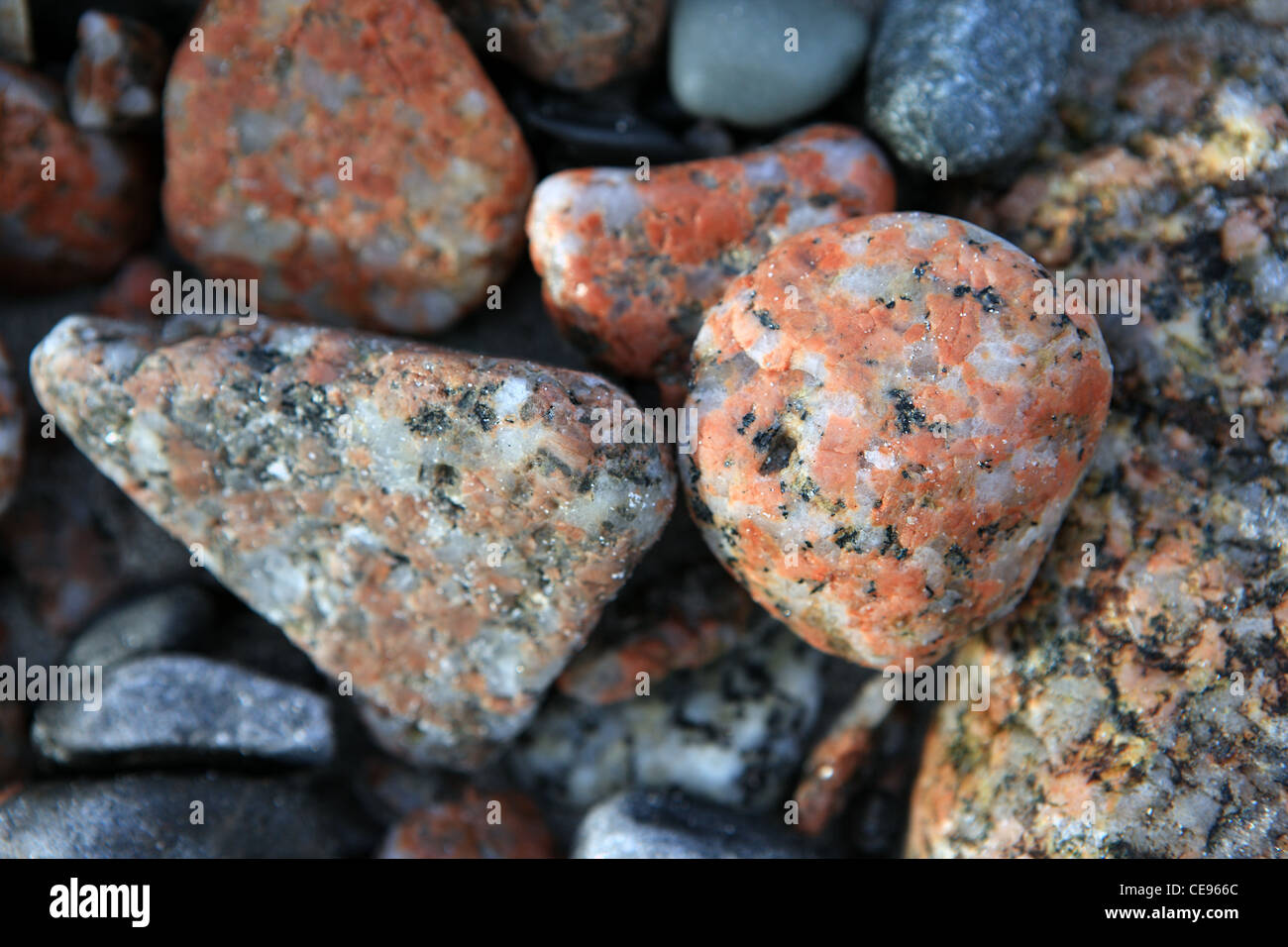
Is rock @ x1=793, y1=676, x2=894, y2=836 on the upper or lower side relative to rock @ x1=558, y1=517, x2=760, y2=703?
lower

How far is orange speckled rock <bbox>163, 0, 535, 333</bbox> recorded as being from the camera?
2.81m

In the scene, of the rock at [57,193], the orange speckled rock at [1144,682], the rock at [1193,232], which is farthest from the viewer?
the rock at [57,193]

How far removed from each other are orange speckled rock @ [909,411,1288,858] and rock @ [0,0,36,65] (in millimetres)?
3683

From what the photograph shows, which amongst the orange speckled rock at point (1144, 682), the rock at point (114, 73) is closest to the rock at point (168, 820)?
the orange speckled rock at point (1144, 682)

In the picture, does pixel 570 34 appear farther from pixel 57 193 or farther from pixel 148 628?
pixel 148 628

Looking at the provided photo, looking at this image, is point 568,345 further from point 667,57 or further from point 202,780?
point 202,780

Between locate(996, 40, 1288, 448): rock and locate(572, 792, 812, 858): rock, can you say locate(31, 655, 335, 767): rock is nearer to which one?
locate(572, 792, 812, 858): rock

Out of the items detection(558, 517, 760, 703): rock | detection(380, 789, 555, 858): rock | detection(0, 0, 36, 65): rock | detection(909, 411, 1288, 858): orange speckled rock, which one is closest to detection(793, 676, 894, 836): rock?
detection(909, 411, 1288, 858): orange speckled rock

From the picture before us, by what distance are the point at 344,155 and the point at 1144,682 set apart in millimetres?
2855

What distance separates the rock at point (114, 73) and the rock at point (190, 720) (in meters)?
1.81

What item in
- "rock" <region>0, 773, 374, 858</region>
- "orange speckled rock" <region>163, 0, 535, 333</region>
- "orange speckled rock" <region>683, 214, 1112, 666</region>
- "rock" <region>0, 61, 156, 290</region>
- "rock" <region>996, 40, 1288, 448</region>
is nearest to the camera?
"orange speckled rock" <region>683, 214, 1112, 666</region>

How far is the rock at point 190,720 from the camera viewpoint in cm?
286

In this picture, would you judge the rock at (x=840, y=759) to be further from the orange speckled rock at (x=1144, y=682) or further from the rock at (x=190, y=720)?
the rock at (x=190, y=720)
